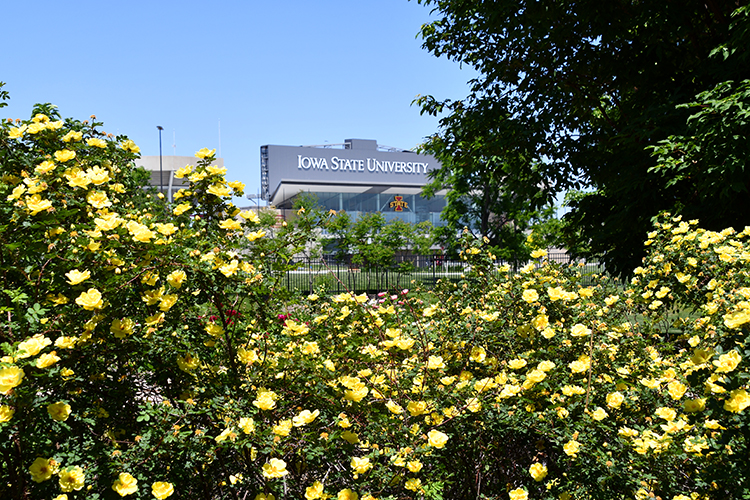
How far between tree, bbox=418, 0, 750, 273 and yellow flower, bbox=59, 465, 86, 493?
6552mm

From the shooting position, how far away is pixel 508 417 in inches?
85.1

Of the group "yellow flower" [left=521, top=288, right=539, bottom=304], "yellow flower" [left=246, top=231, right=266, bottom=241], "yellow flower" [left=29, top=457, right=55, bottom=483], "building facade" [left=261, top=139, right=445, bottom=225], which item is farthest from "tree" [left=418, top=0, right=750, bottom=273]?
"building facade" [left=261, top=139, right=445, bottom=225]

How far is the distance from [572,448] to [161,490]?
5.30ft

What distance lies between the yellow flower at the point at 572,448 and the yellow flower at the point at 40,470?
1955 mm

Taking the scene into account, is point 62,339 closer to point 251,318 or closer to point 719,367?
point 251,318

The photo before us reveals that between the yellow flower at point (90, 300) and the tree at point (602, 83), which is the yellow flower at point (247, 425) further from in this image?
the tree at point (602, 83)

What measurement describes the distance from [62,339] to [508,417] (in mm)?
1817

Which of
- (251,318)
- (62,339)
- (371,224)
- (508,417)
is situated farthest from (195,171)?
(371,224)

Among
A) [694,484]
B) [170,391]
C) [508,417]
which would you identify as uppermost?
[170,391]

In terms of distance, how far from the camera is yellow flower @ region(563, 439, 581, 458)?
1.99 meters

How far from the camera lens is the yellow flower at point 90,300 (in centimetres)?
178

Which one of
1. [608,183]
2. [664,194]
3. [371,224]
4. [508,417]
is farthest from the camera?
[371,224]

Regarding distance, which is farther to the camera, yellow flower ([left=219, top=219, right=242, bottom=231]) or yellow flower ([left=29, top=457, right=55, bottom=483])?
yellow flower ([left=219, top=219, right=242, bottom=231])

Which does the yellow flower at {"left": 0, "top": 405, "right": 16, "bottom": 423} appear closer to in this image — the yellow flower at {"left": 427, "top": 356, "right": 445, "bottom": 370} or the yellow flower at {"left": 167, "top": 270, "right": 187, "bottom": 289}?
the yellow flower at {"left": 167, "top": 270, "right": 187, "bottom": 289}
